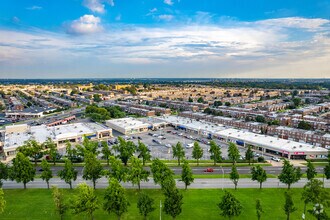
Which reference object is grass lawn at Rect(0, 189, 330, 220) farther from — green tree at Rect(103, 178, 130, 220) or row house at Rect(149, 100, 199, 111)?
row house at Rect(149, 100, 199, 111)

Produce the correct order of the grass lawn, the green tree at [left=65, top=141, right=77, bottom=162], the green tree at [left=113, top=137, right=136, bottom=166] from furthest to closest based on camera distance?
1. the green tree at [left=65, top=141, right=77, bottom=162]
2. the green tree at [left=113, top=137, right=136, bottom=166]
3. the grass lawn

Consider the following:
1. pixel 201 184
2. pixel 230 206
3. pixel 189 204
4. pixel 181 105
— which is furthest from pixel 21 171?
pixel 181 105

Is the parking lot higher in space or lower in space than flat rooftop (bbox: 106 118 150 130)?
lower

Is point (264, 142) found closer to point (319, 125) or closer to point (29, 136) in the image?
point (319, 125)

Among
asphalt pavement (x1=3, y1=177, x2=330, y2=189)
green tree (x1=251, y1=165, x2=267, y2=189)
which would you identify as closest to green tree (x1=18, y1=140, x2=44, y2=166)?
asphalt pavement (x1=3, y1=177, x2=330, y2=189)

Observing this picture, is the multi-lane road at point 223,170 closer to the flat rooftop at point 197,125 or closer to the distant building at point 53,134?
the distant building at point 53,134

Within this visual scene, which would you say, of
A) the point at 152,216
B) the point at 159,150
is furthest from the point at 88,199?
the point at 159,150

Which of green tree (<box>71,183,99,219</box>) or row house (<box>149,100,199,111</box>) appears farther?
row house (<box>149,100,199,111</box>)

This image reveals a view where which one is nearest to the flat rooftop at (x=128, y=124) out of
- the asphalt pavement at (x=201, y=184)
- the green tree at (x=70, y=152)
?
the green tree at (x=70, y=152)
